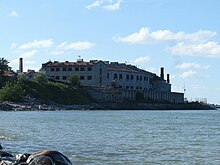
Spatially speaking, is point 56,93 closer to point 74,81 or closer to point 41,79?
point 41,79

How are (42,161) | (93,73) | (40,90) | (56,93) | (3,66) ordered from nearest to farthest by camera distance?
1. (42,161)
2. (3,66)
3. (40,90)
4. (56,93)
5. (93,73)

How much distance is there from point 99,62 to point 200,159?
6124 inches

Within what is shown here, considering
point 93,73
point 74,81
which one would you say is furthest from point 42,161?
point 93,73

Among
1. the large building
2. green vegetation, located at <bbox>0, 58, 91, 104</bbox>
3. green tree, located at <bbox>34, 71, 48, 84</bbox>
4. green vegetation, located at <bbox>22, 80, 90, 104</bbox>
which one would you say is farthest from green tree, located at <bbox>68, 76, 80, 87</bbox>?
green tree, located at <bbox>34, 71, 48, 84</bbox>

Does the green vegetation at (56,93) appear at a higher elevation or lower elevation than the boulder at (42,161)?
higher

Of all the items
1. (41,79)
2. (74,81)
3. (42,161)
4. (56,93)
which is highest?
(41,79)

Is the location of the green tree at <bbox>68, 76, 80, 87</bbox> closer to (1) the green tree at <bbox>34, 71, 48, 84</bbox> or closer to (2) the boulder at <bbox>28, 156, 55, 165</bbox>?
(1) the green tree at <bbox>34, 71, 48, 84</bbox>

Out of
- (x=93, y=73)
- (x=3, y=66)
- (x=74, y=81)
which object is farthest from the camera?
(x=93, y=73)

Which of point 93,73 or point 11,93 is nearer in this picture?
point 11,93

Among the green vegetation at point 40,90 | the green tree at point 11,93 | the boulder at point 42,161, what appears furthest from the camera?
the green vegetation at point 40,90

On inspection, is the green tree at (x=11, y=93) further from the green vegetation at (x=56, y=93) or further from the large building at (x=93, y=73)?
the large building at (x=93, y=73)

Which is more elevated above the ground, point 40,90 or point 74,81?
point 74,81

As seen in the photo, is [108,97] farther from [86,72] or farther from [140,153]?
[140,153]

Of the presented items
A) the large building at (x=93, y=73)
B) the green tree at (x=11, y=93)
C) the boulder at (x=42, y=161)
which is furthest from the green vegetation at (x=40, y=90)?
the boulder at (x=42, y=161)
